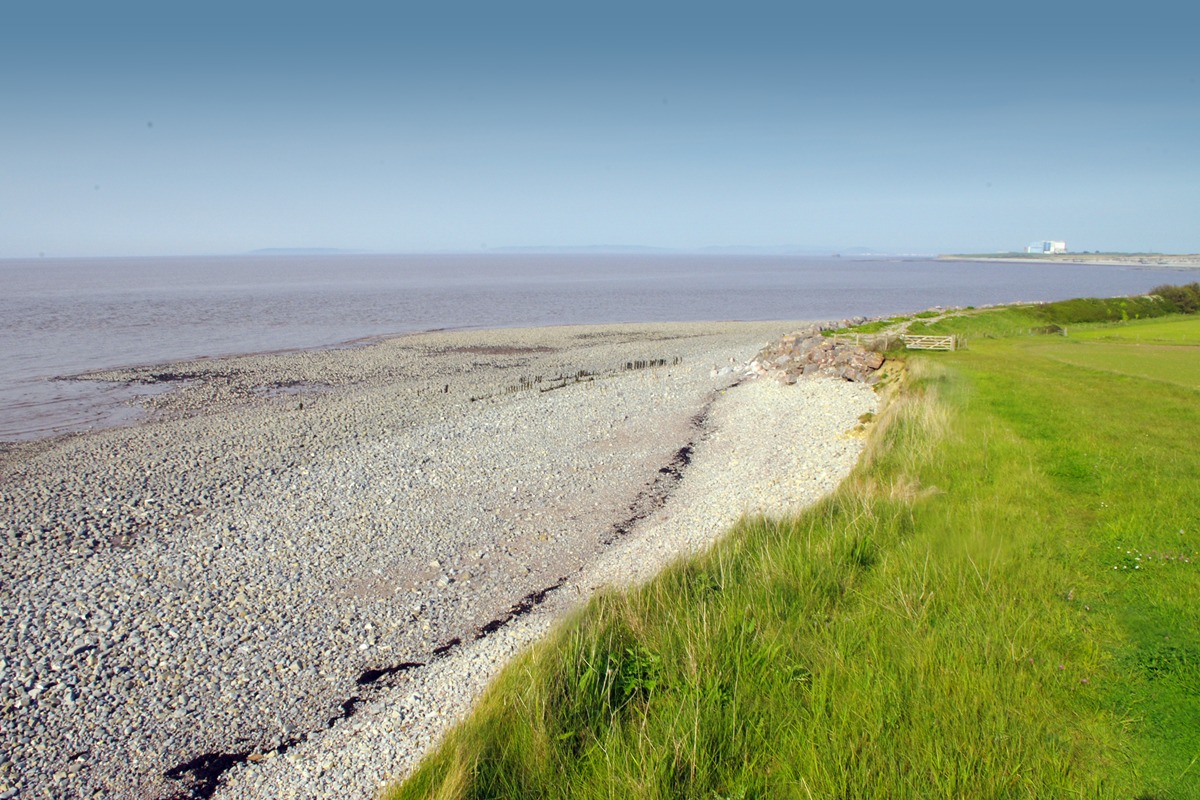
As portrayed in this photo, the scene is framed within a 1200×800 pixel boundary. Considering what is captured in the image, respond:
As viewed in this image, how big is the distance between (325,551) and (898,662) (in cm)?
1002

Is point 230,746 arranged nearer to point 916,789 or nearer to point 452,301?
point 916,789

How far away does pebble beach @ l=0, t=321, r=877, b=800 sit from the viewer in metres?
7.87

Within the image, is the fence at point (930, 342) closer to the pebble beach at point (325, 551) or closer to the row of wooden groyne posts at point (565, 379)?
the pebble beach at point (325, 551)

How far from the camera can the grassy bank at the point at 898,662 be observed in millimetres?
5086

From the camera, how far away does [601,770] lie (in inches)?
223

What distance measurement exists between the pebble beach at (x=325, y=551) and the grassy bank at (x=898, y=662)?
1.73m

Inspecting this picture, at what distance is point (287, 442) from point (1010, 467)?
60.7 feet

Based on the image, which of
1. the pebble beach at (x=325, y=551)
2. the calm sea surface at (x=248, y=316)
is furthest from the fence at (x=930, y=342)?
the calm sea surface at (x=248, y=316)

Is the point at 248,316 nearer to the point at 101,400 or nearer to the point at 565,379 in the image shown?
the point at 101,400

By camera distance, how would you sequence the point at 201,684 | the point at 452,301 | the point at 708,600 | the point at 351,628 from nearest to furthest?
the point at 708,600
the point at 201,684
the point at 351,628
the point at 452,301

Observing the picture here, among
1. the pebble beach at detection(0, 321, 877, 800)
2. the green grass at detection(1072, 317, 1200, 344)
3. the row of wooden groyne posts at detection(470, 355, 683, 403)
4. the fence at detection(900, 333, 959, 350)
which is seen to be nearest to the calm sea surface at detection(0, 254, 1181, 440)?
the pebble beach at detection(0, 321, 877, 800)

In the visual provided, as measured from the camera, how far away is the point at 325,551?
42.4ft

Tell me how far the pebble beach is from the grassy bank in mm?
1728

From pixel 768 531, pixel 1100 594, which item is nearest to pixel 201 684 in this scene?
pixel 768 531
